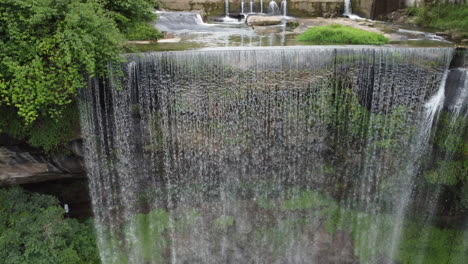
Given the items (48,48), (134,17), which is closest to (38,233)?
(48,48)

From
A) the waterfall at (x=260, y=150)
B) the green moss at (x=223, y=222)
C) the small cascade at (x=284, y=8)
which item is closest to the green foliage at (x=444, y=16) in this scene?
the waterfall at (x=260, y=150)

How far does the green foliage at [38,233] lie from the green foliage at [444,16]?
382 inches

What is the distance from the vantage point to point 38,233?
23.9 feet

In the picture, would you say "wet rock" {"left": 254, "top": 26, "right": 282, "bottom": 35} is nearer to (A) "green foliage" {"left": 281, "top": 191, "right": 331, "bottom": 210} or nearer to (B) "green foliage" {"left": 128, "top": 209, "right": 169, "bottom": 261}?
(A) "green foliage" {"left": 281, "top": 191, "right": 331, "bottom": 210}

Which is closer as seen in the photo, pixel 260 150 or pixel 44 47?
pixel 44 47

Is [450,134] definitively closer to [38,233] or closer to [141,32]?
[141,32]

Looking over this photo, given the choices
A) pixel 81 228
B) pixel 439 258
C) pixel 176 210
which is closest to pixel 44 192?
pixel 81 228

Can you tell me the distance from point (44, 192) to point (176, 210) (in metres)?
3.00

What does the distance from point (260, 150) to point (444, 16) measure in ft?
21.3

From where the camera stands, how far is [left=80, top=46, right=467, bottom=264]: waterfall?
746 centimetres

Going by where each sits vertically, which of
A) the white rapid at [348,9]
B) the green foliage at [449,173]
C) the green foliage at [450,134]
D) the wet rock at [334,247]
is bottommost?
the wet rock at [334,247]

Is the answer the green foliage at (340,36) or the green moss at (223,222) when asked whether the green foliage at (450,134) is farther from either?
the green moss at (223,222)

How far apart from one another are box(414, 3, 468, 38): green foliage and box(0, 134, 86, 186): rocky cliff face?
9189 millimetres

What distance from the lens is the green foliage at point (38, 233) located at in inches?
279
